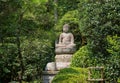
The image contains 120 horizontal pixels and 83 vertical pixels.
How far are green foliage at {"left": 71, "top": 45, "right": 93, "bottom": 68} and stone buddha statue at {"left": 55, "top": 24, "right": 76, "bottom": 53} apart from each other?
122cm

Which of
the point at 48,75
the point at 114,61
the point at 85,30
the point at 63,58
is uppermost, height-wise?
the point at 85,30

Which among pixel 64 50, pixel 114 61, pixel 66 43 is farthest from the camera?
pixel 66 43

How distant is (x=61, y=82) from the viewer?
9.73 m

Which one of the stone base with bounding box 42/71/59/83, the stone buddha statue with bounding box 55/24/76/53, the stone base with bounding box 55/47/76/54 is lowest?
the stone base with bounding box 42/71/59/83

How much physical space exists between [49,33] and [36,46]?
2.29 m

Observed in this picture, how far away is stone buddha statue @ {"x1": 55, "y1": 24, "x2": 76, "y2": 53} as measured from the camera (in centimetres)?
1484

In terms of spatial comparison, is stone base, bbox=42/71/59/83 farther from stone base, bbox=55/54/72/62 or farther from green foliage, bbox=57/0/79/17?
green foliage, bbox=57/0/79/17

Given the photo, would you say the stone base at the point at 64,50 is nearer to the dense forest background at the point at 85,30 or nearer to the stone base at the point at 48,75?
the dense forest background at the point at 85,30

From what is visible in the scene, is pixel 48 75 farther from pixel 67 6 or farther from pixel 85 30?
pixel 67 6

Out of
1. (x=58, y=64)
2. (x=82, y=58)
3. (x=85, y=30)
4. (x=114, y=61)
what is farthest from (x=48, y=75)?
(x=114, y=61)

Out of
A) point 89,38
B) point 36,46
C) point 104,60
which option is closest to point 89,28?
point 89,38

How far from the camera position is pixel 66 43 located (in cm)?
1515

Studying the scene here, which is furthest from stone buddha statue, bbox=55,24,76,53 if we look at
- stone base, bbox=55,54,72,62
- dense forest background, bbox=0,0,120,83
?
dense forest background, bbox=0,0,120,83

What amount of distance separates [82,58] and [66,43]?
6.21 feet
